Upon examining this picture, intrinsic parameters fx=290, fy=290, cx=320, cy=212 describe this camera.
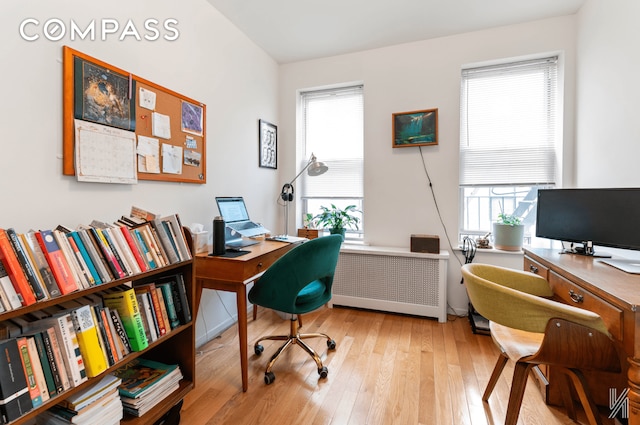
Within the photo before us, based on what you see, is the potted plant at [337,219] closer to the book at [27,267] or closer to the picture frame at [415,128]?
the picture frame at [415,128]

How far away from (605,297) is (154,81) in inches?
102

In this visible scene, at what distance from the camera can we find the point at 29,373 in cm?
93

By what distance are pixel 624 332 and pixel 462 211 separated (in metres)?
1.96

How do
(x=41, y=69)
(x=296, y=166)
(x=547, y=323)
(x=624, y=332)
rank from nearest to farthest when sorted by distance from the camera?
(x=624, y=332), (x=547, y=323), (x=41, y=69), (x=296, y=166)

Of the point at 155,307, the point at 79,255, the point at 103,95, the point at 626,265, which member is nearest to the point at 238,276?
the point at 155,307

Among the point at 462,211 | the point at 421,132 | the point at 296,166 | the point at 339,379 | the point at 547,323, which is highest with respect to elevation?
the point at 421,132

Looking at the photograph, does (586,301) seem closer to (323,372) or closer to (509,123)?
(323,372)

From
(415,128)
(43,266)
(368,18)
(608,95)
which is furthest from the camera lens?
(415,128)

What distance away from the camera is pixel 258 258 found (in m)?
1.82

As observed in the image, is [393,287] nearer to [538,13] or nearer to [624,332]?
[624,332]

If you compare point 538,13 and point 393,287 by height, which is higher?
point 538,13

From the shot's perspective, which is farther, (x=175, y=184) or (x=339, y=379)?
(x=175, y=184)

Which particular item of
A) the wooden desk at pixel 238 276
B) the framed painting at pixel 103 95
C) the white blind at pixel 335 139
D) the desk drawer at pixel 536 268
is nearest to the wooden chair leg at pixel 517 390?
the desk drawer at pixel 536 268

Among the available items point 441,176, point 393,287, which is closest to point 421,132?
point 441,176
